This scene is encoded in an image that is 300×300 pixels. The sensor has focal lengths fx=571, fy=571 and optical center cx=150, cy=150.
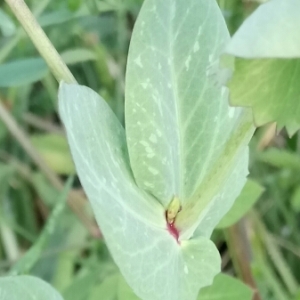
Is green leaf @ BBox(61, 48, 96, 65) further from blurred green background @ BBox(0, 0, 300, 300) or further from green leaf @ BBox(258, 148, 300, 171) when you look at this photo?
green leaf @ BBox(258, 148, 300, 171)

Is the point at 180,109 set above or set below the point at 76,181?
above

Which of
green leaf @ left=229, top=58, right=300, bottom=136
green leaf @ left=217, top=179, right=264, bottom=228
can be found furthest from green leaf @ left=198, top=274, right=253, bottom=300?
green leaf @ left=229, top=58, right=300, bottom=136

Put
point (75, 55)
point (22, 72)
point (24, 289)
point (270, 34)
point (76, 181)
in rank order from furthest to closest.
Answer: point (76, 181) → point (75, 55) → point (22, 72) → point (24, 289) → point (270, 34)

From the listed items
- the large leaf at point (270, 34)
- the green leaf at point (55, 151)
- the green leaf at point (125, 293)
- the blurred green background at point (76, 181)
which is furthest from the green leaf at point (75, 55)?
the large leaf at point (270, 34)

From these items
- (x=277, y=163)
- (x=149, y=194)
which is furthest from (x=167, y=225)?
(x=277, y=163)

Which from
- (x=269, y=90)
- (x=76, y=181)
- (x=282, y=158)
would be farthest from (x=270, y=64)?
(x=76, y=181)

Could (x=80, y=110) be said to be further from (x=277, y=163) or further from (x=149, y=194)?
(x=277, y=163)

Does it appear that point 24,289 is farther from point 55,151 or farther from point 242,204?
point 55,151
